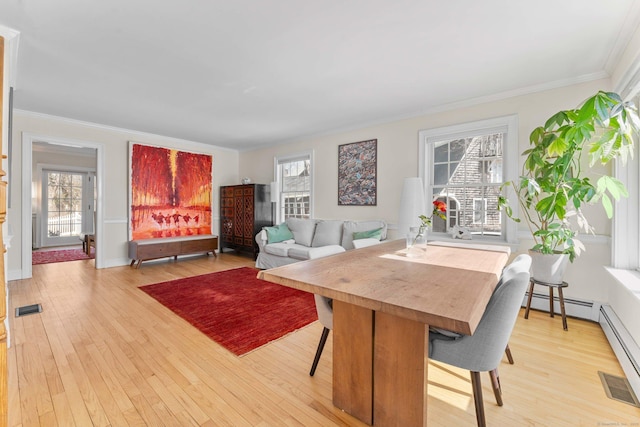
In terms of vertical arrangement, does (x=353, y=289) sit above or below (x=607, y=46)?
below

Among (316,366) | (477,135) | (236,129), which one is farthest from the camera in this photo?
(236,129)

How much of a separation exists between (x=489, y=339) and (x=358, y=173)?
142 inches

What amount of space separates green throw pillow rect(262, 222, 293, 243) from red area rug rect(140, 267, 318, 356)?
82 cm

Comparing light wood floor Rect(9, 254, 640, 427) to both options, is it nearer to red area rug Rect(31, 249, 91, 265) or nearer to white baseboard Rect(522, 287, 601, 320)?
white baseboard Rect(522, 287, 601, 320)

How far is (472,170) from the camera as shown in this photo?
3.70 m

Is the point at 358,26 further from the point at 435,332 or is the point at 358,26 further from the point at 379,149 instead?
the point at 379,149

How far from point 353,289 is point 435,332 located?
0.57 meters

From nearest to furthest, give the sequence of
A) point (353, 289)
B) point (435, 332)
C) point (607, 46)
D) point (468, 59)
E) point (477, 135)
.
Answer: point (353, 289) < point (435, 332) < point (607, 46) < point (468, 59) < point (477, 135)

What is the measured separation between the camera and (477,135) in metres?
3.60

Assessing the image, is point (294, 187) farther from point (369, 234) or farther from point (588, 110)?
point (588, 110)

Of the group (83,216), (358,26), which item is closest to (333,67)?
(358,26)

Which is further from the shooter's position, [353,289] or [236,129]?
[236,129]

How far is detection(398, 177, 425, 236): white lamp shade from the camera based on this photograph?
3.21 meters

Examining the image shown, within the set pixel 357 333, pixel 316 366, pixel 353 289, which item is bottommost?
pixel 316 366
